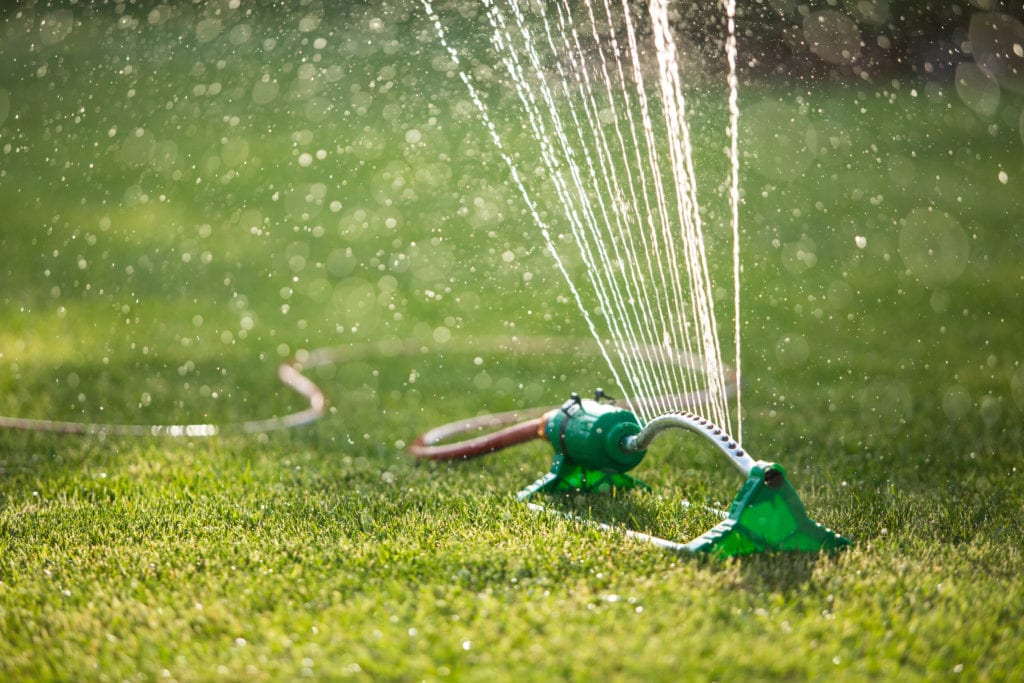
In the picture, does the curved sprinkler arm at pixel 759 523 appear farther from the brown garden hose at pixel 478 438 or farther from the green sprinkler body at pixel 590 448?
the brown garden hose at pixel 478 438

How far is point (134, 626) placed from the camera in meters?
2.44

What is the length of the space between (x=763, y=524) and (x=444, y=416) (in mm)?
2254

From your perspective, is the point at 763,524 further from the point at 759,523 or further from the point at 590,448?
the point at 590,448

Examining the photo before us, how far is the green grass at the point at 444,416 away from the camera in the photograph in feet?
7.68

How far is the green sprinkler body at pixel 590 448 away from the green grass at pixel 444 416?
11 cm

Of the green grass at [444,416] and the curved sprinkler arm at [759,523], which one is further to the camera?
the curved sprinkler arm at [759,523]

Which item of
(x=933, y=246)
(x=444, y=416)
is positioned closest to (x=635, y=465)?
(x=444, y=416)

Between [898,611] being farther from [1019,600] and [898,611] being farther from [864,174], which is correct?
[864,174]

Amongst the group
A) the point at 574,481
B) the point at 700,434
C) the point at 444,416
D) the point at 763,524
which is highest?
the point at 700,434

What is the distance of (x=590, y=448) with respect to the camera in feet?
10.5

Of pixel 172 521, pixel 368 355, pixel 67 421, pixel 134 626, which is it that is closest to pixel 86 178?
pixel 368 355

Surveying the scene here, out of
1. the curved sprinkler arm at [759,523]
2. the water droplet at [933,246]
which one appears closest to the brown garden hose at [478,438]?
the curved sprinkler arm at [759,523]

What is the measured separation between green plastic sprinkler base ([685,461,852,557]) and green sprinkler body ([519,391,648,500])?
48 cm

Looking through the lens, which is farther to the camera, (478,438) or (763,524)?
(478,438)
